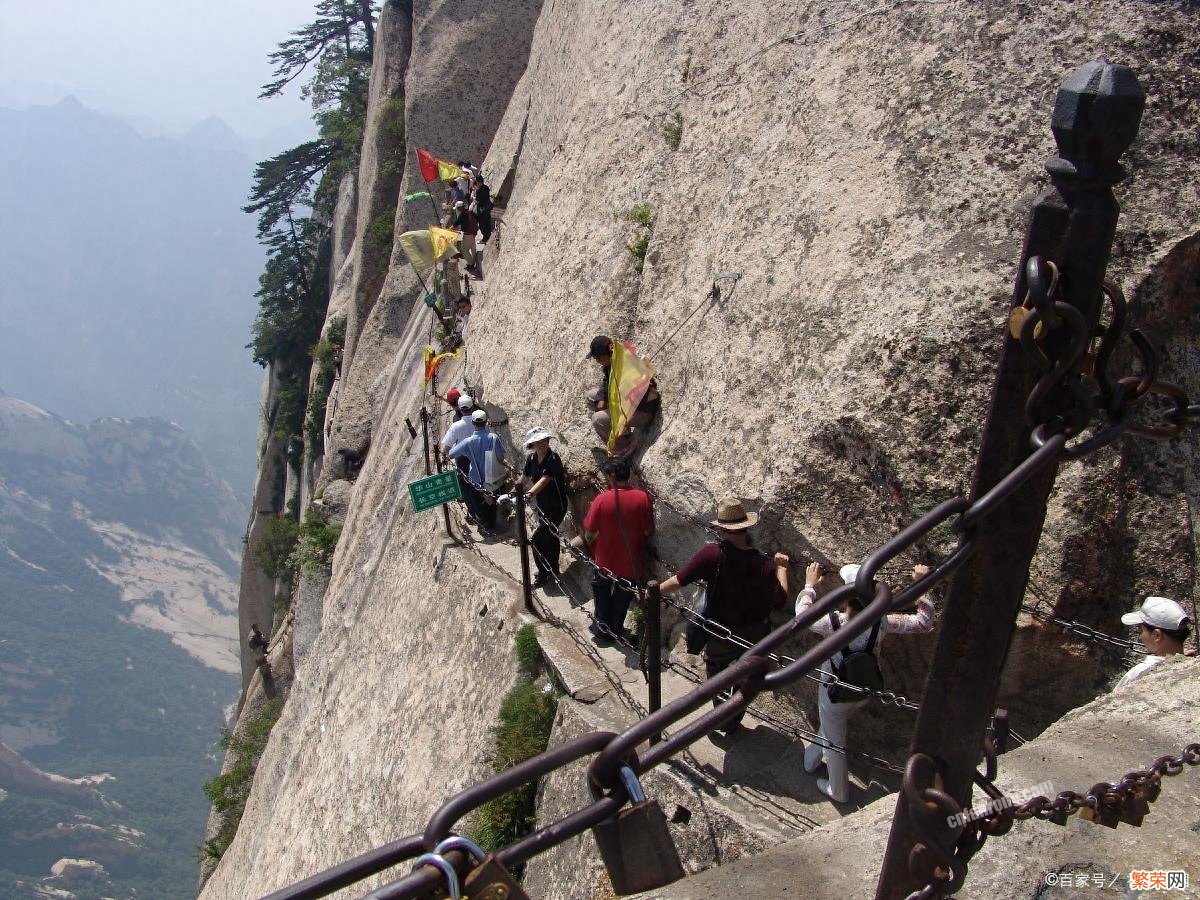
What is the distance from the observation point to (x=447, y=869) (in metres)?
2.15

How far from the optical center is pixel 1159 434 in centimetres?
261

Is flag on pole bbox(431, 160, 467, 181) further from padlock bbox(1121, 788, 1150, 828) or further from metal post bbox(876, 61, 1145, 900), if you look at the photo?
padlock bbox(1121, 788, 1150, 828)

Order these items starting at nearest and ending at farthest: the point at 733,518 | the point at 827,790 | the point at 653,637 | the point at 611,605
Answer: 1. the point at 827,790
2. the point at 653,637
3. the point at 733,518
4. the point at 611,605

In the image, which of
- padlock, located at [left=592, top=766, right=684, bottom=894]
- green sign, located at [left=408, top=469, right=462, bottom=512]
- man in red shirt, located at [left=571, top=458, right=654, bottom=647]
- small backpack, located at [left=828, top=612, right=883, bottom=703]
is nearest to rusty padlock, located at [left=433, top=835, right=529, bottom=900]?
padlock, located at [left=592, top=766, right=684, bottom=894]

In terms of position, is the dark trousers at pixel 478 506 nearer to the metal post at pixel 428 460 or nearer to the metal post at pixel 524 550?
the metal post at pixel 428 460

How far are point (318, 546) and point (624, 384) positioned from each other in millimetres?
13974

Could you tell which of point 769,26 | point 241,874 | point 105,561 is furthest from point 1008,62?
point 105,561

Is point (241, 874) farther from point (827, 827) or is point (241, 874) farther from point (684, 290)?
point (827, 827)

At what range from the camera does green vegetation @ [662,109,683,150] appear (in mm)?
9836

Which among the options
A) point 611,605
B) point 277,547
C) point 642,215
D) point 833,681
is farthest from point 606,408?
point 277,547

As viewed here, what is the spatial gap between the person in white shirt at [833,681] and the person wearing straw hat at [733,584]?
0.32 m

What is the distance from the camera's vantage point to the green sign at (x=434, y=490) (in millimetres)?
9328

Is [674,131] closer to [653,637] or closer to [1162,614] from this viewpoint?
[653,637]

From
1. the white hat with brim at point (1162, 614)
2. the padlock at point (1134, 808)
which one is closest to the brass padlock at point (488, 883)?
the padlock at point (1134, 808)
